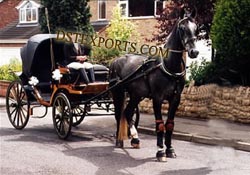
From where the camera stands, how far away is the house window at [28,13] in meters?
34.5

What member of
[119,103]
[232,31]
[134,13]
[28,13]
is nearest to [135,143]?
[119,103]

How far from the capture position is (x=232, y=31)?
11.4m

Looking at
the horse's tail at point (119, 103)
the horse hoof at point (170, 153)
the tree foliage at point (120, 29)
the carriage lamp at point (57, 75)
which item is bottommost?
the horse hoof at point (170, 153)

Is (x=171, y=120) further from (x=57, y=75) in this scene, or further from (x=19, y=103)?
(x=19, y=103)

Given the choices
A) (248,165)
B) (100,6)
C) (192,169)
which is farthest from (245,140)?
(100,6)

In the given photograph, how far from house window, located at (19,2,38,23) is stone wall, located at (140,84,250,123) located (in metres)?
23.1

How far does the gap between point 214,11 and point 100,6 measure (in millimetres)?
17543

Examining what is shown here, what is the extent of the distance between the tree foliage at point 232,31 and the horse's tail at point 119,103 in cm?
319

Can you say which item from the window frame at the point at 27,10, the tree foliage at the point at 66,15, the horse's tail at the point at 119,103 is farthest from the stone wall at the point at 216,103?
the window frame at the point at 27,10

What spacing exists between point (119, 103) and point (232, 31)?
11.8 ft

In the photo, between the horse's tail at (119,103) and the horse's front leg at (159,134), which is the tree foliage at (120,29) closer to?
the horse's tail at (119,103)

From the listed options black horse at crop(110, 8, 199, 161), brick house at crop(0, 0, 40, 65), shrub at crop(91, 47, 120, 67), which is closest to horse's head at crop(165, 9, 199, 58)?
black horse at crop(110, 8, 199, 161)

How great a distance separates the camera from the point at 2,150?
9.02m

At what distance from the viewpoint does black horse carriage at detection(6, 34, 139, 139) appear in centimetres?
996
